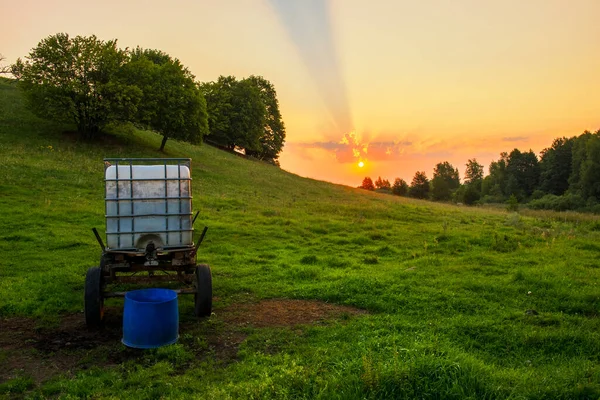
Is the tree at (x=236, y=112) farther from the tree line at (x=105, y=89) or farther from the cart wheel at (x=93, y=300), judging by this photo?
the cart wheel at (x=93, y=300)

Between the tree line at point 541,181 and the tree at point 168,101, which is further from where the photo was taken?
the tree line at point 541,181

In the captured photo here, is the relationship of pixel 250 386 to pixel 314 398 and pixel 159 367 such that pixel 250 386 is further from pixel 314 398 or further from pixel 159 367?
pixel 159 367

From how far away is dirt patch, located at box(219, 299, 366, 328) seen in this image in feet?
28.5

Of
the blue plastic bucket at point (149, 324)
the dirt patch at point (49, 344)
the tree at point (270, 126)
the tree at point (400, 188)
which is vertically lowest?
the dirt patch at point (49, 344)

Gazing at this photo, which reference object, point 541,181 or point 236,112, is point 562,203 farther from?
point 236,112

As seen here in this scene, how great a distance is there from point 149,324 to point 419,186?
125193 mm

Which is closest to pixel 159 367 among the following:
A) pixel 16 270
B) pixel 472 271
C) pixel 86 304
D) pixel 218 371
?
pixel 218 371

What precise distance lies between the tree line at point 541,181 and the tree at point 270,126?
48621 millimetres

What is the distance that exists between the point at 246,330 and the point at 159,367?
6.58 ft

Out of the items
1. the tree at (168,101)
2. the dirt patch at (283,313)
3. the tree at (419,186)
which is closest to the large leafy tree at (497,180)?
the tree at (419,186)

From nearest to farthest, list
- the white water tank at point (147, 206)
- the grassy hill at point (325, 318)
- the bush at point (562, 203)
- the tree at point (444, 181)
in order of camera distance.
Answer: the grassy hill at point (325, 318) < the white water tank at point (147, 206) < the bush at point (562, 203) < the tree at point (444, 181)

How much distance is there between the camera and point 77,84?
34.5m

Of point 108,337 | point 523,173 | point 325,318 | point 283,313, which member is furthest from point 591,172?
point 108,337

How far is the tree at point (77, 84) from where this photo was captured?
34.2m
